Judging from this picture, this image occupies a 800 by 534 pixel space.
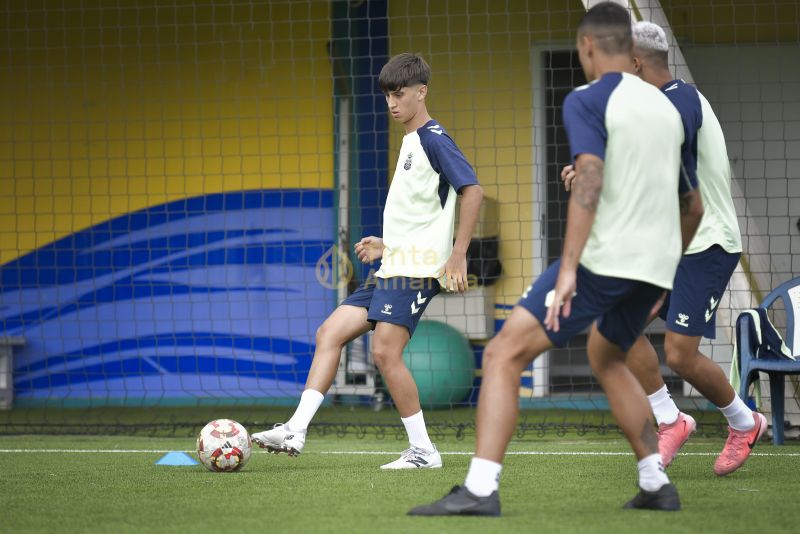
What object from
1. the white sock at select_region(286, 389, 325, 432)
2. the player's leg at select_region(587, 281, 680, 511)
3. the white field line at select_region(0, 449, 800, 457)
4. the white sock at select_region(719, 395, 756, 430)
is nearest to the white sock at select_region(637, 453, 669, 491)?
the player's leg at select_region(587, 281, 680, 511)

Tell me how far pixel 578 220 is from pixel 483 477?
0.84m

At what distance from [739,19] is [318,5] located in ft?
11.9

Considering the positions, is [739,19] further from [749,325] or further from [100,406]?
[100,406]

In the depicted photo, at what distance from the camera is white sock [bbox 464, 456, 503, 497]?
3633 mm

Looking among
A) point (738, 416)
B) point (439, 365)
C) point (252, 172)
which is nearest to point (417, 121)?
point (738, 416)

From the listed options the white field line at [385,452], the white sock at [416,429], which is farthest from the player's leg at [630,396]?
the white field line at [385,452]

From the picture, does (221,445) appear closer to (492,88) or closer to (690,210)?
(690,210)

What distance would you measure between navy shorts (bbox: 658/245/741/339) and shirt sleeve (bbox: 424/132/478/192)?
104 centimetres

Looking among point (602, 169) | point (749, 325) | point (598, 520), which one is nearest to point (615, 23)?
point (602, 169)

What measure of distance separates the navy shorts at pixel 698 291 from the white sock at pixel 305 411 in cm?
164

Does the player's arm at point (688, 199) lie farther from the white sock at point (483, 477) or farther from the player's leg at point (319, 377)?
the player's leg at point (319, 377)

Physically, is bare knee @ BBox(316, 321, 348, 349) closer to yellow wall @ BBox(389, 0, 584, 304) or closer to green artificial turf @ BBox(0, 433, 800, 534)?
green artificial turf @ BBox(0, 433, 800, 534)

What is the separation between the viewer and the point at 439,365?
9.42m

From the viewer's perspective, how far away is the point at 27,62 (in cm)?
1072
